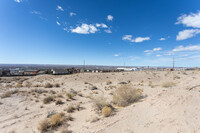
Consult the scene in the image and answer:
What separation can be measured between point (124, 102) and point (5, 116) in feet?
32.5

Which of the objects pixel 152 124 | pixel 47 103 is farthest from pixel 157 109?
pixel 47 103

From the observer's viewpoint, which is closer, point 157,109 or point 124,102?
point 157,109

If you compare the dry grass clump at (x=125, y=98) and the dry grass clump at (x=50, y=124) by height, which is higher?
the dry grass clump at (x=125, y=98)

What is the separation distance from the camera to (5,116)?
7.80 m

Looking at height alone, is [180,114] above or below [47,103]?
above

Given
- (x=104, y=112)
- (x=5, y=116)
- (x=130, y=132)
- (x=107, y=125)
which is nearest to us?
(x=130, y=132)

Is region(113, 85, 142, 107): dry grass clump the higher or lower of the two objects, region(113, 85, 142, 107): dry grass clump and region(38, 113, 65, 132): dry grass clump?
the higher

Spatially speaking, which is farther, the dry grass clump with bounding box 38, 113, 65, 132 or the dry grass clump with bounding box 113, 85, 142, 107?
the dry grass clump with bounding box 113, 85, 142, 107

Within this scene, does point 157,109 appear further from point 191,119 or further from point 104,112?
point 104,112

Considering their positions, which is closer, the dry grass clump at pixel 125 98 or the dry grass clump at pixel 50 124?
the dry grass clump at pixel 50 124

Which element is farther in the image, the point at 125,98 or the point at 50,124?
the point at 125,98

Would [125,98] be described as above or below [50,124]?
above

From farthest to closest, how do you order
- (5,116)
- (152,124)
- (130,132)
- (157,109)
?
1. (5,116)
2. (157,109)
3. (152,124)
4. (130,132)

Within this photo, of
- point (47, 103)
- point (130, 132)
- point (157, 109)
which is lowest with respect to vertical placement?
point (47, 103)
